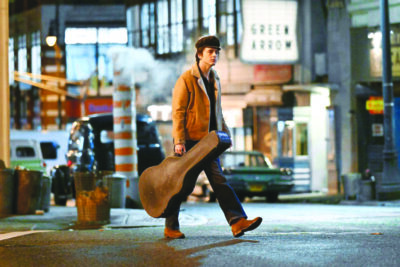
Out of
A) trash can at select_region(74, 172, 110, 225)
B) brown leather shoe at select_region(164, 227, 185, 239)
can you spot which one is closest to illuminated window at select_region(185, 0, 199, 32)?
trash can at select_region(74, 172, 110, 225)

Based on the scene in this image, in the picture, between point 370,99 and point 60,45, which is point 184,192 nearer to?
point 370,99

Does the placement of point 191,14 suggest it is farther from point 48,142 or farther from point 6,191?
point 6,191

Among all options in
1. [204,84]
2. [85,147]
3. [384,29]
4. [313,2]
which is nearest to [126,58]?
[85,147]

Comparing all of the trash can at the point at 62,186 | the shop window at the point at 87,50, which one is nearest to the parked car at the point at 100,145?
the trash can at the point at 62,186

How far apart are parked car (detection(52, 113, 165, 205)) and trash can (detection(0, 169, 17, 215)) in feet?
19.5

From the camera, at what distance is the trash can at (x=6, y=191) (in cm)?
1335

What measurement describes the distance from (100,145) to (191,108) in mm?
12776

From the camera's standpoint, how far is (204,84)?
8.03 metres

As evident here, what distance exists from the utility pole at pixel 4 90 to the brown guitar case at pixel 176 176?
6051 mm

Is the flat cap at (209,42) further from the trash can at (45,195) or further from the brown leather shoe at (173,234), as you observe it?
the trash can at (45,195)

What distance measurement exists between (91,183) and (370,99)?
1660cm

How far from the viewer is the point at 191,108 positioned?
7957 mm

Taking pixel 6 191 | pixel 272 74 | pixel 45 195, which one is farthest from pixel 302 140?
pixel 6 191

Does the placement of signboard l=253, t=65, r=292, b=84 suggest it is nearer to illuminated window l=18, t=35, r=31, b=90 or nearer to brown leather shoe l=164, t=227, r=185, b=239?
brown leather shoe l=164, t=227, r=185, b=239
